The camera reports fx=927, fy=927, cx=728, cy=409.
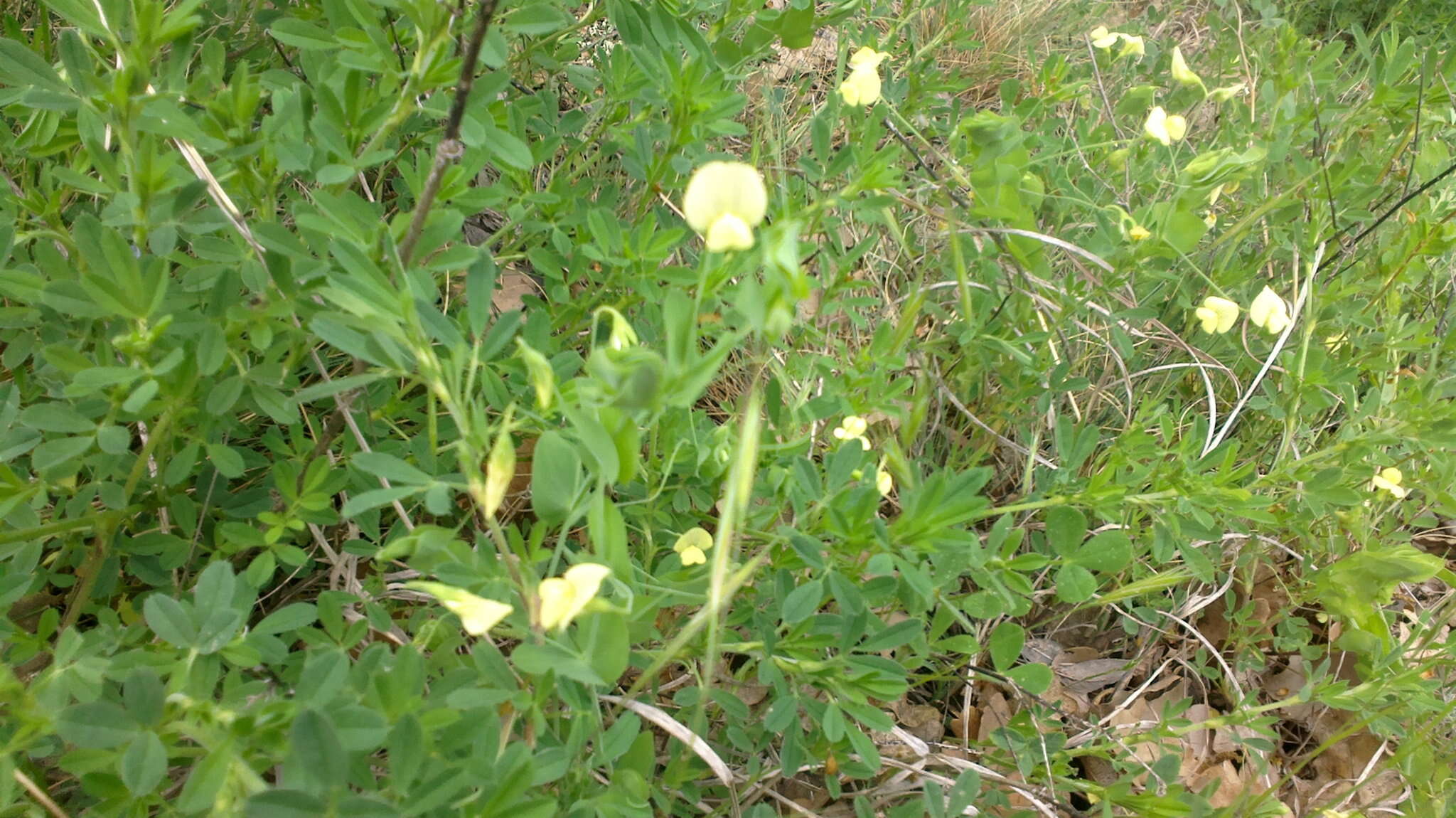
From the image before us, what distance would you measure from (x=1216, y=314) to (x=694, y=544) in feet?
3.40

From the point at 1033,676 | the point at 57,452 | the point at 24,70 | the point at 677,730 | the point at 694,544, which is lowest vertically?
the point at 1033,676

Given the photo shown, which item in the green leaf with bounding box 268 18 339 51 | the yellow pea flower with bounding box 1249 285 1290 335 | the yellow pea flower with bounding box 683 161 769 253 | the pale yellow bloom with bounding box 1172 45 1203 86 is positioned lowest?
the yellow pea flower with bounding box 1249 285 1290 335

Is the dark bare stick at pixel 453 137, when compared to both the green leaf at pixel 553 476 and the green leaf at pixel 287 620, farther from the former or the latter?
the green leaf at pixel 287 620

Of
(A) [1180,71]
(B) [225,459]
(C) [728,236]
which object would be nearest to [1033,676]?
(C) [728,236]

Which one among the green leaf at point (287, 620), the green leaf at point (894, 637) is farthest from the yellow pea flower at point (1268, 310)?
the green leaf at point (287, 620)

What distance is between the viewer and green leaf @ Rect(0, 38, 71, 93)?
961mm

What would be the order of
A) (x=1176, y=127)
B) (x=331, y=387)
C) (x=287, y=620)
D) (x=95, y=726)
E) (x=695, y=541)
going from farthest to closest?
(x=1176, y=127)
(x=695, y=541)
(x=287, y=620)
(x=331, y=387)
(x=95, y=726)

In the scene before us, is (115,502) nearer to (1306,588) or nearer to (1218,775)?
(1218,775)

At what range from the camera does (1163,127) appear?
5.49 ft

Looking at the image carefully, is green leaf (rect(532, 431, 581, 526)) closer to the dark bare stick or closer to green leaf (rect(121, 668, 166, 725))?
the dark bare stick

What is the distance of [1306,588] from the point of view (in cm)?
179

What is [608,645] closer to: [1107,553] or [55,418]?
[55,418]

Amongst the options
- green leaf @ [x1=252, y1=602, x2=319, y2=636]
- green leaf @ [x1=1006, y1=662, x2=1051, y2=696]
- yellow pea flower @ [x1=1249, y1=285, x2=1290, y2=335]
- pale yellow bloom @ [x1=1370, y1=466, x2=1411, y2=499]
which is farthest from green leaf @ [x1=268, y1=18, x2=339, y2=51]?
pale yellow bloom @ [x1=1370, y1=466, x2=1411, y2=499]

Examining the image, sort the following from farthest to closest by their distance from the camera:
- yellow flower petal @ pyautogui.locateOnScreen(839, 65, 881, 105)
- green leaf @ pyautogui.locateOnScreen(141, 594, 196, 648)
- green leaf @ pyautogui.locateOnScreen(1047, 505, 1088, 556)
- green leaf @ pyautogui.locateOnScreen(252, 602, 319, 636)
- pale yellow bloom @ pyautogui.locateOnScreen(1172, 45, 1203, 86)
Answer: pale yellow bloom @ pyautogui.locateOnScreen(1172, 45, 1203, 86)
yellow flower petal @ pyautogui.locateOnScreen(839, 65, 881, 105)
green leaf @ pyautogui.locateOnScreen(1047, 505, 1088, 556)
green leaf @ pyautogui.locateOnScreen(252, 602, 319, 636)
green leaf @ pyautogui.locateOnScreen(141, 594, 196, 648)
